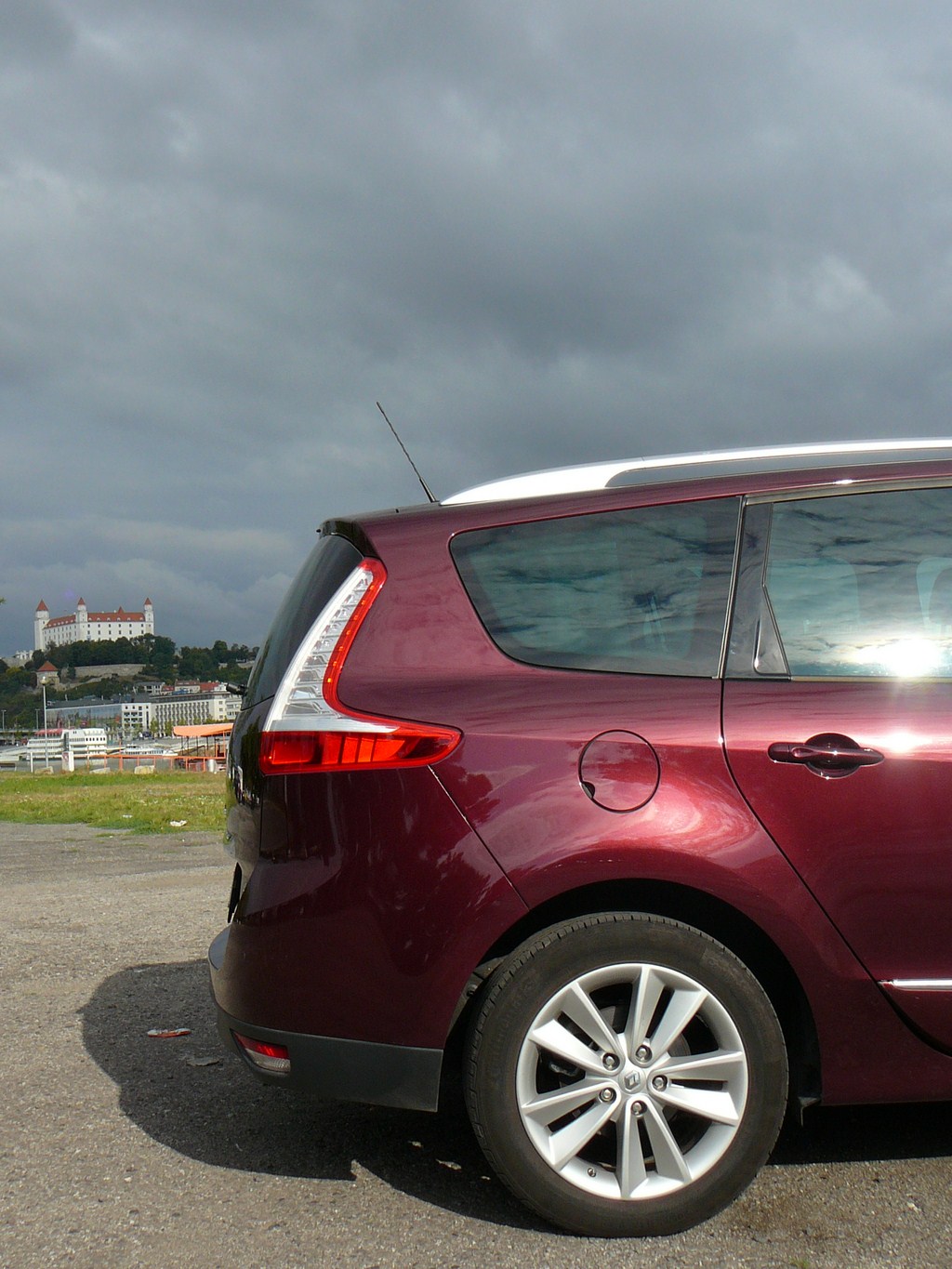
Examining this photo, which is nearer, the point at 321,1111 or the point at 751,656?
the point at 751,656

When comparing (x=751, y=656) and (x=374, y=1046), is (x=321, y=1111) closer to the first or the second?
(x=374, y=1046)

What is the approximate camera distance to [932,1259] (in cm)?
246

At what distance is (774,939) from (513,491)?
4.20 feet

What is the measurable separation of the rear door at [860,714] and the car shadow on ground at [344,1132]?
0.74m

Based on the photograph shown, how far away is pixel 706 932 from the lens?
8.85 ft

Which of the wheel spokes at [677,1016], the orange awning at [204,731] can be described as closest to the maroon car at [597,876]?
the wheel spokes at [677,1016]

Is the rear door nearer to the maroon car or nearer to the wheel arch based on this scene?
the maroon car

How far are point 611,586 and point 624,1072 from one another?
1.15 metres

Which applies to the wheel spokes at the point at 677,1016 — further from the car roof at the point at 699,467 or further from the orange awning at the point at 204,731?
Answer: the orange awning at the point at 204,731

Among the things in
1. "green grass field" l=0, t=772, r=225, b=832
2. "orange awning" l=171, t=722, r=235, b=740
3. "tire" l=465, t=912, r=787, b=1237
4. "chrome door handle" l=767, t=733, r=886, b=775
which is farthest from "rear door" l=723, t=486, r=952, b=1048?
"green grass field" l=0, t=772, r=225, b=832

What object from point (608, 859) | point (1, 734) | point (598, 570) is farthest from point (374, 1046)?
point (1, 734)

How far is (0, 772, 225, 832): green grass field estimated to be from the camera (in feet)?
45.6

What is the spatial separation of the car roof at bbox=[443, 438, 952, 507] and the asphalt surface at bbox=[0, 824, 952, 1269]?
176 cm

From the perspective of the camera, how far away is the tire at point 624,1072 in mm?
2547
